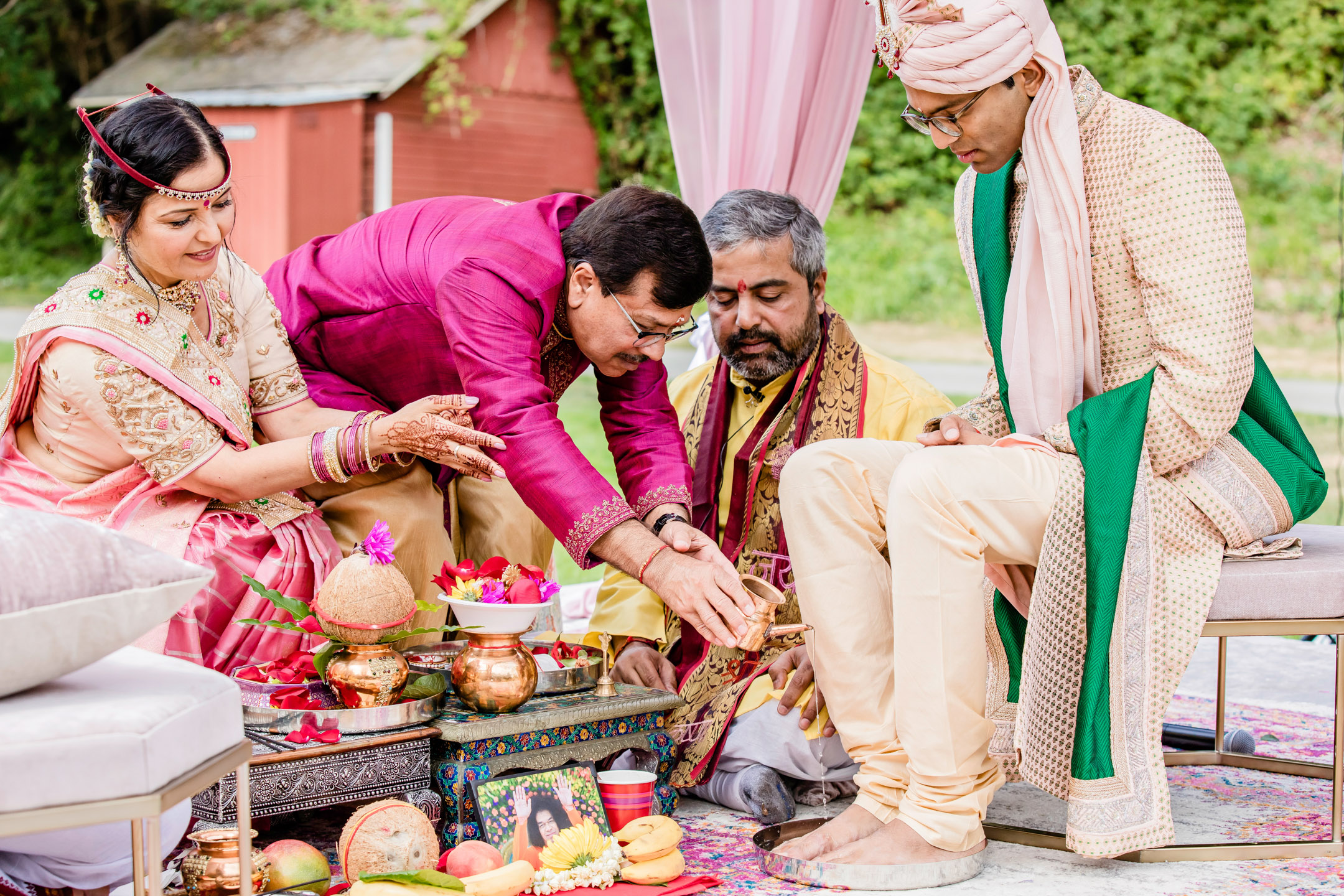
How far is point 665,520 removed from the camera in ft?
10.2

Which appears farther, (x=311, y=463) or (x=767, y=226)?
(x=767, y=226)

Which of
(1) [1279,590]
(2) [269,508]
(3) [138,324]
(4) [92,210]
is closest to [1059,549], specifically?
(1) [1279,590]

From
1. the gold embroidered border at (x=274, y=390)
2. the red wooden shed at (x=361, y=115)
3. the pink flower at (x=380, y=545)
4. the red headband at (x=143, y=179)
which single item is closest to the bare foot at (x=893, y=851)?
the pink flower at (x=380, y=545)

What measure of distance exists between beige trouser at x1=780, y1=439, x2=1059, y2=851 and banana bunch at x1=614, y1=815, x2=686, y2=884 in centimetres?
39

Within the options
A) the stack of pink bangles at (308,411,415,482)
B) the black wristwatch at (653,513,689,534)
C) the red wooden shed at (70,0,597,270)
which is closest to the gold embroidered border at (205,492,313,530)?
the stack of pink bangles at (308,411,415,482)

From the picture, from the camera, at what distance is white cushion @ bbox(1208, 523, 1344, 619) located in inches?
104

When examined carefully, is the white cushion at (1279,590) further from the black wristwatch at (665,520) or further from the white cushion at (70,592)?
the white cushion at (70,592)

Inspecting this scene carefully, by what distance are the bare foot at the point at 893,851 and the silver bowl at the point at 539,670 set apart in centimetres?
70

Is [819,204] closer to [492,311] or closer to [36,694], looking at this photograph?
[492,311]

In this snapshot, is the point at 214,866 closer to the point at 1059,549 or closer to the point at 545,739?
the point at 545,739

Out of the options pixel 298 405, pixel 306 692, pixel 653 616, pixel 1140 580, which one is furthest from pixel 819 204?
pixel 306 692

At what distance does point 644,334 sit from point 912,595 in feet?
2.95

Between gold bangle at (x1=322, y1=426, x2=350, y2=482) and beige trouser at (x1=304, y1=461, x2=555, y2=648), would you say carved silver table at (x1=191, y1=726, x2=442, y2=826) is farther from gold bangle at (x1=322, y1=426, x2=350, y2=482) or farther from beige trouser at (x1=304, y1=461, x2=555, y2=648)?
gold bangle at (x1=322, y1=426, x2=350, y2=482)

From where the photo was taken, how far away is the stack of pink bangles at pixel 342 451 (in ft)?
9.89
